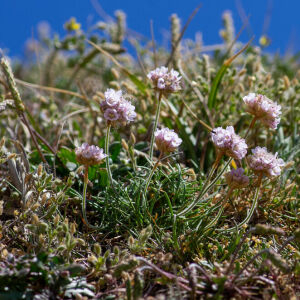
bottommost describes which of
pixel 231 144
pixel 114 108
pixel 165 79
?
pixel 231 144

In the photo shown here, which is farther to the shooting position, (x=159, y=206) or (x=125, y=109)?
(x=159, y=206)

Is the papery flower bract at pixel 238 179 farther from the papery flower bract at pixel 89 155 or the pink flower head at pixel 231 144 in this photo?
the papery flower bract at pixel 89 155

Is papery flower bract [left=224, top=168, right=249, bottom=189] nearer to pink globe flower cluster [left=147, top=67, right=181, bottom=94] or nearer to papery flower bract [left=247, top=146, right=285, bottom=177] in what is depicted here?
papery flower bract [left=247, top=146, right=285, bottom=177]

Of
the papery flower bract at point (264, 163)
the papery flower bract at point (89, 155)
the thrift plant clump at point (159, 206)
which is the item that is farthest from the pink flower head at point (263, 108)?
the papery flower bract at point (89, 155)

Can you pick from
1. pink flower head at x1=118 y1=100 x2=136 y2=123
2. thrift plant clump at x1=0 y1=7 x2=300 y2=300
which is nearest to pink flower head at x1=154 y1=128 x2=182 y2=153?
thrift plant clump at x1=0 y1=7 x2=300 y2=300

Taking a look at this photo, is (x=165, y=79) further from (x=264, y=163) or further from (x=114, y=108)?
(x=264, y=163)

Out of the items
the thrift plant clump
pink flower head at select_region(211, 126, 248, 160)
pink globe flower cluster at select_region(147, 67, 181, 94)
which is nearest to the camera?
the thrift plant clump

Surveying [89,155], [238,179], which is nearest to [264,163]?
[238,179]

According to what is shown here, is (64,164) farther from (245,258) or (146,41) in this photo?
(146,41)
